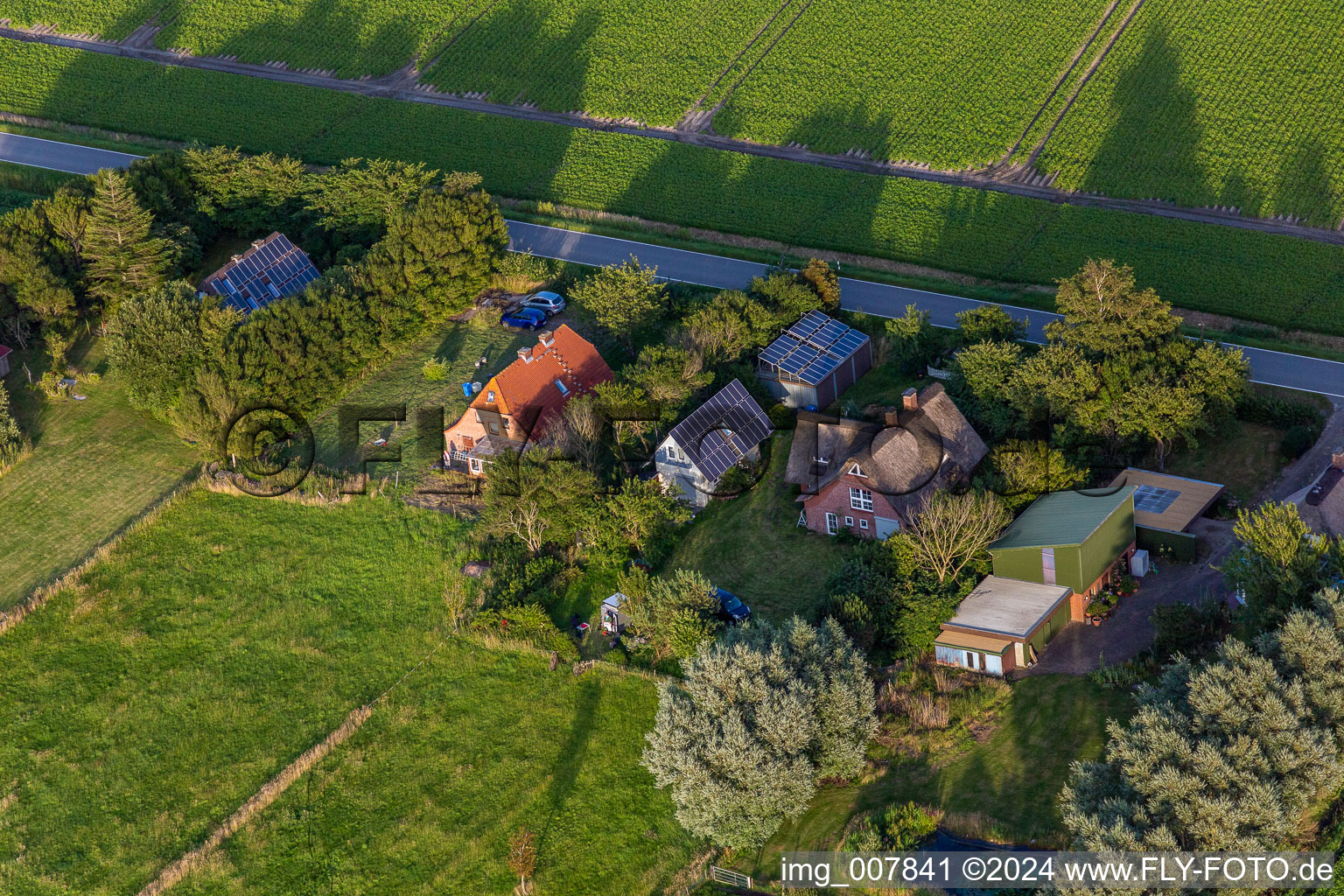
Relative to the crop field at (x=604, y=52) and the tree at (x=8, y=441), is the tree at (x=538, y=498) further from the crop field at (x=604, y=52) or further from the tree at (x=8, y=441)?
the crop field at (x=604, y=52)

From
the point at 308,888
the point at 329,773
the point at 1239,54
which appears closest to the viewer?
the point at 308,888

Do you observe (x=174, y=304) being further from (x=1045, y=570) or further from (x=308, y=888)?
(x=1045, y=570)

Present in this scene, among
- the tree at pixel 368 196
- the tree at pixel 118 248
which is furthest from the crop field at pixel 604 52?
the tree at pixel 118 248

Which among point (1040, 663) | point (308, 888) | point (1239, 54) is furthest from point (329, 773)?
point (1239, 54)

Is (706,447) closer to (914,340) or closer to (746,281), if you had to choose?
(914,340)

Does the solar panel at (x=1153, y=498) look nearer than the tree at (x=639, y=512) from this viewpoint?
Yes

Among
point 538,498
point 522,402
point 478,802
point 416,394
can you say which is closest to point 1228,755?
point 478,802
